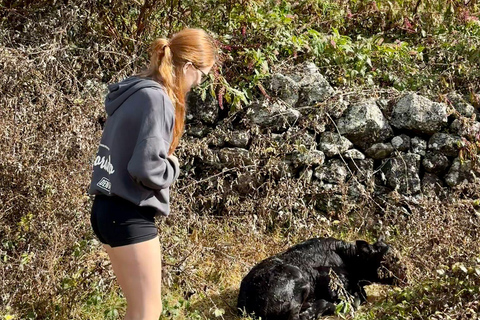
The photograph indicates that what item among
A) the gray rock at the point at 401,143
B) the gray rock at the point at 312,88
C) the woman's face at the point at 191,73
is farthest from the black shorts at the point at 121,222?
the gray rock at the point at 401,143

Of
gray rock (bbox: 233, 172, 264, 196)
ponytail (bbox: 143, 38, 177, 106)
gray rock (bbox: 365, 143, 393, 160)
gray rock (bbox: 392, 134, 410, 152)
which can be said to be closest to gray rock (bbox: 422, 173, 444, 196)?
gray rock (bbox: 392, 134, 410, 152)

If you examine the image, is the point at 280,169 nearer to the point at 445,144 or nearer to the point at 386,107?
the point at 386,107

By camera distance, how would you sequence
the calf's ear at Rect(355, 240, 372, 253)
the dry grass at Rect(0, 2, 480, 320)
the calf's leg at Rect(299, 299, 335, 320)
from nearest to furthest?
the dry grass at Rect(0, 2, 480, 320) < the calf's leg at Rect(299, 299, 335, 320) < the calf's ear at Rect(355, 240, 372, 253)

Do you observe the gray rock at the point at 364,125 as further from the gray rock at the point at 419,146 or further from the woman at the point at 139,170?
the woman at the point at 139,170

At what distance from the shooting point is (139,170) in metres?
3.38

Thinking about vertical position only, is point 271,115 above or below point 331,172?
above

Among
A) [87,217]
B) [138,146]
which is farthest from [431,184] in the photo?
[138,146]

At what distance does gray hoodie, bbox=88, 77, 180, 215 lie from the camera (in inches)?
134

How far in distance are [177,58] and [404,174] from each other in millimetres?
3942

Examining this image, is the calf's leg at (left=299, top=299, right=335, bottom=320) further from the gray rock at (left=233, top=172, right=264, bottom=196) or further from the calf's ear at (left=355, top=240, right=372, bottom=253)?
the gray rock at (left=233, top=172, right=264, bottom=196)

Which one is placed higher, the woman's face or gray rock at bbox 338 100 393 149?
the woman's face

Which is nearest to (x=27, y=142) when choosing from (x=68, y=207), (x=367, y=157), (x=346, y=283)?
(x=68, y=207)

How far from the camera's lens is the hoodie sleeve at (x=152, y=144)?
133 inches

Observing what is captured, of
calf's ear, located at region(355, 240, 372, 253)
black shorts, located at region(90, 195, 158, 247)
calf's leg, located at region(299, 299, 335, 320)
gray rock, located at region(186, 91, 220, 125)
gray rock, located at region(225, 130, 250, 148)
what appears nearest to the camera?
black shorts, located at region(90, 195, 158, 247)
